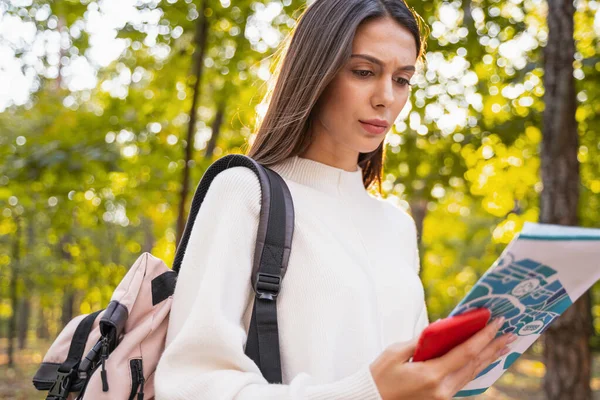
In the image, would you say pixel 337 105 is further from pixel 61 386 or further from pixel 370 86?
pixel 61 386

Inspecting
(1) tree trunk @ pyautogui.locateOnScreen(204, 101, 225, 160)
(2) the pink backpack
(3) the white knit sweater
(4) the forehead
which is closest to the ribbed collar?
(3) the white knit sweater

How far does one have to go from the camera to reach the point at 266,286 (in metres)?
1.46

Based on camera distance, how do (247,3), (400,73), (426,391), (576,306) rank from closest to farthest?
(426,391), (400,73), (576,306), (247,3)

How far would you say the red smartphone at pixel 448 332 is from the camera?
3.61 feet

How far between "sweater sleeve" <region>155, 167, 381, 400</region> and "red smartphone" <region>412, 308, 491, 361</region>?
0.14 metres

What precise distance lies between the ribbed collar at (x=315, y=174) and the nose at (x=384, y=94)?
29 cm

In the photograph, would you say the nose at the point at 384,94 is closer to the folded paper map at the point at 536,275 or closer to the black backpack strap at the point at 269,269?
the black backpack strap at the point at 269,269

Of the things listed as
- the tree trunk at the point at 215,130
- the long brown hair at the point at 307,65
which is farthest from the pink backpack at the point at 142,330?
the tree trunk at the point at 215,130

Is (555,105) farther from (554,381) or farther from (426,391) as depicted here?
(426,391)

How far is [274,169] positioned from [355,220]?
299 millimetres

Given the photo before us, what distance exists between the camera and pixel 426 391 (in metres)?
1.16

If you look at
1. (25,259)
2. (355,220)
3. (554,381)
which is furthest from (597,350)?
(355,220)

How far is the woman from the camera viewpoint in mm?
1295

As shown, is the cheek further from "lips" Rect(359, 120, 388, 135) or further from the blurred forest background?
the blurred forest background
